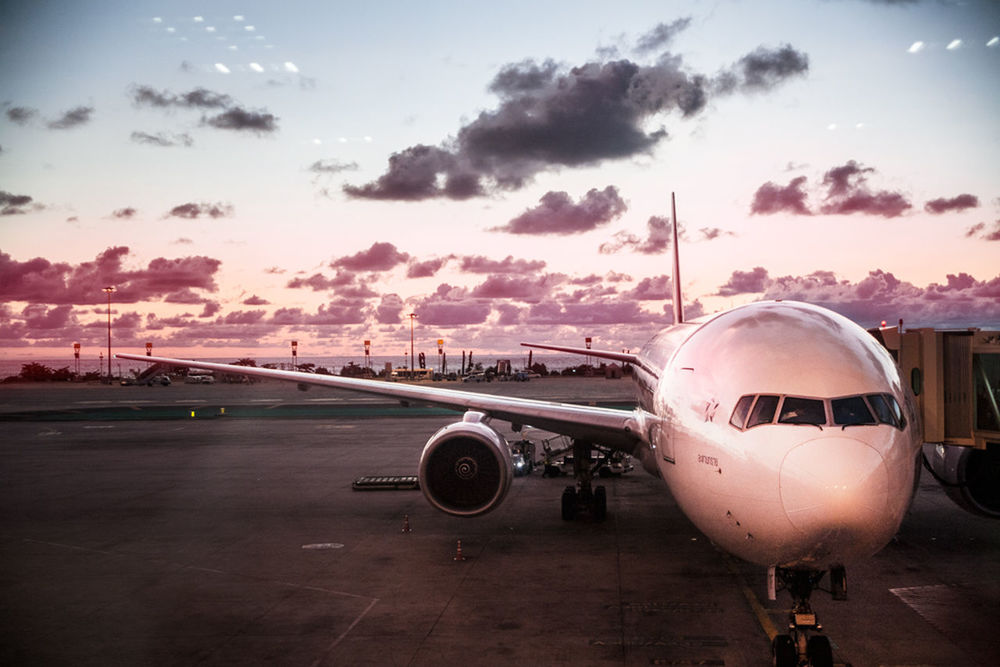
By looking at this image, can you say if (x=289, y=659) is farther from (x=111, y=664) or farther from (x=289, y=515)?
(x=289, y=515)

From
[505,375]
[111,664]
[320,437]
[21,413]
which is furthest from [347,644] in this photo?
[505,375]

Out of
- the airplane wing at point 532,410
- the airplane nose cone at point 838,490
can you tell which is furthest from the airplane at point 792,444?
the airplane wing at point 532,410

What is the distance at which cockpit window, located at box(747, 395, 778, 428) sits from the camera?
7.45 metres

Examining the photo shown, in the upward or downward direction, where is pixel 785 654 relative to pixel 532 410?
downward

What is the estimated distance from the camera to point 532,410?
14461mm

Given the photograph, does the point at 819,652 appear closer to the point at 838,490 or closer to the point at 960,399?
the point at 838,490

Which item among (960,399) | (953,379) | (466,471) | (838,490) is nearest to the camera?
(838,490)

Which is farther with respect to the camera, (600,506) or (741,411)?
(600,506)

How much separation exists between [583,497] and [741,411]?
9196 mm

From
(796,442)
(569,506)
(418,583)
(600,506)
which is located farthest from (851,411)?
(569,506)

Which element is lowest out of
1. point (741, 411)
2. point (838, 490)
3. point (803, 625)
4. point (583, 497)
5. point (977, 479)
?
point (583, 497)

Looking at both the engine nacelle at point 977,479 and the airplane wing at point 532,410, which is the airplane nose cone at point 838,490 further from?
the engine nacelle at point 977,479

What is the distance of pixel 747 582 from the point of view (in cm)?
1165

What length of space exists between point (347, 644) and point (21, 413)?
47.1 metres
